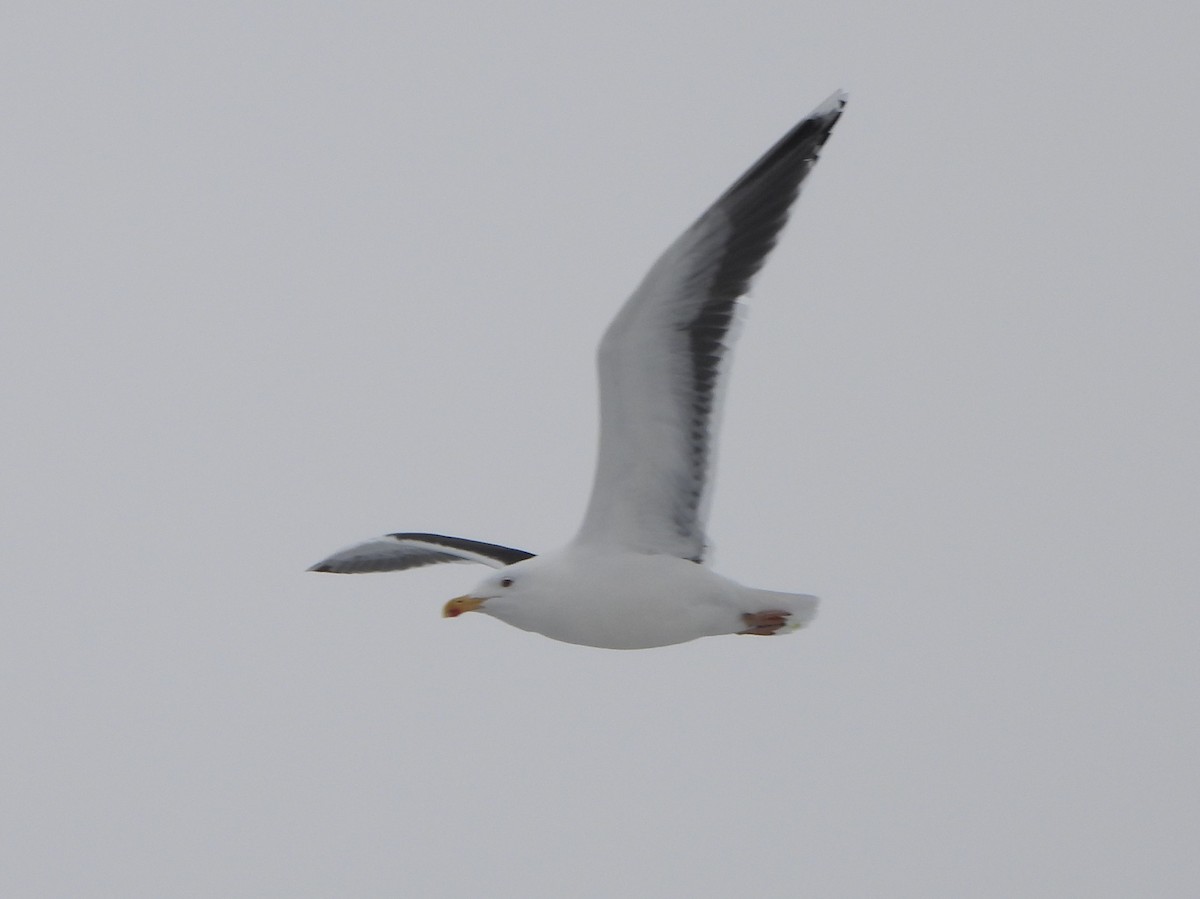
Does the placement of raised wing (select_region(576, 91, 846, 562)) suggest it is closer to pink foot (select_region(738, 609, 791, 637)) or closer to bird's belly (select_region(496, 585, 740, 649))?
bird's belly (select_region(496, 585, 740, 649))

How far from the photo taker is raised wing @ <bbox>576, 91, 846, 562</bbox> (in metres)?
6.95

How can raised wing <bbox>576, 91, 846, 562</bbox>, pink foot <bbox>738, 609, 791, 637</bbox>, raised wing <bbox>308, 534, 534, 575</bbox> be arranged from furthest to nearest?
raised wing <bbox>308, 534, 534, 575</bbox> < pink foot <bbox>738, 609, 791, 637</bbox> < raised wing <bbox>576, 91, 846, 562</bbox>

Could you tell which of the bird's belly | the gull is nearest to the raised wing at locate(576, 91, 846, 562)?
the gull

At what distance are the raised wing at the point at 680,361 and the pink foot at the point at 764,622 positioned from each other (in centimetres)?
41

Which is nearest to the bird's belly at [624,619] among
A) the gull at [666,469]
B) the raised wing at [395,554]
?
the gull at [666,469]

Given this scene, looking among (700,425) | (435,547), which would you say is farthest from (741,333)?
(435,547)

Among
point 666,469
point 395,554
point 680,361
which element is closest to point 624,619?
point 666,469

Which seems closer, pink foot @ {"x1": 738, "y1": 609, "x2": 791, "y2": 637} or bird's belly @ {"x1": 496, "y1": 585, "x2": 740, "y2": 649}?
bird's belly @ {"x1": 496, "y1": 585, "x2": 740, "y2": 649}

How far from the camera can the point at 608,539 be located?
25.3ft

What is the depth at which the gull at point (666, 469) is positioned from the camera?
22.9 ft

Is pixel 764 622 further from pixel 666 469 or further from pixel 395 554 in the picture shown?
pixel 395 554

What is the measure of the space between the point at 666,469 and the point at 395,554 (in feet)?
9.13

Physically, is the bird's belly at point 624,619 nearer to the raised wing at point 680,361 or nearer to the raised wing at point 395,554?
the raised wing at point 680,361

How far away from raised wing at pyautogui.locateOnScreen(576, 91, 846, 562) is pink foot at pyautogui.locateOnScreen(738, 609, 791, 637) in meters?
0.41
